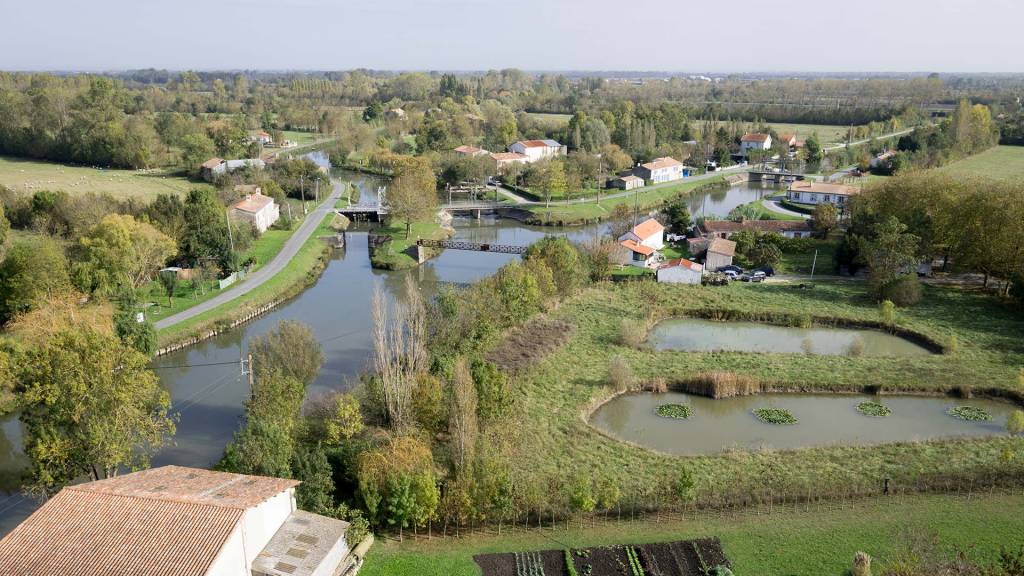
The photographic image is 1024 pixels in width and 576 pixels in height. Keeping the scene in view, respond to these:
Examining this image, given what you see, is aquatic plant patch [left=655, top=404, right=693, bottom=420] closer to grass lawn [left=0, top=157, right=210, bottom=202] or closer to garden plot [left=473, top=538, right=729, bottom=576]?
garden plot [left=473, top=538, right=729, bottom=576]

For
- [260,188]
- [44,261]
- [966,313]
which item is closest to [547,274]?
[966,313]

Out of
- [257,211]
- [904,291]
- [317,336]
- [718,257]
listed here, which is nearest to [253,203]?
[257,211]

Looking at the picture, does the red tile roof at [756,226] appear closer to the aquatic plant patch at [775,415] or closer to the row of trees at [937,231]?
the row of trees at [937,231]

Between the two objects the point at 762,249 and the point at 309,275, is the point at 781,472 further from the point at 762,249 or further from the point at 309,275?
the point at 309,275

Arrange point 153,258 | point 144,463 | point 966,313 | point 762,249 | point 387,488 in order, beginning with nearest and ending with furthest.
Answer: point 387,488
point 144,463
point 966,313
point 153,258
point 762,249

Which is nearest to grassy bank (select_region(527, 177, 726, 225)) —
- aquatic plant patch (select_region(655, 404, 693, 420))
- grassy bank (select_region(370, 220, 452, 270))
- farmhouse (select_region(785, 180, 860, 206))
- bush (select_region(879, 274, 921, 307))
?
grassy bank (select_region(370, 220, 452, 270))

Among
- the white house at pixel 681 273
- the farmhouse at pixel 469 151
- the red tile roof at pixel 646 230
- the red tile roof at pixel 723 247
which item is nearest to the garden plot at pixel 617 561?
the white house at pixel 681 273

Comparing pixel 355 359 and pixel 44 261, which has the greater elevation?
pixel 44 261
